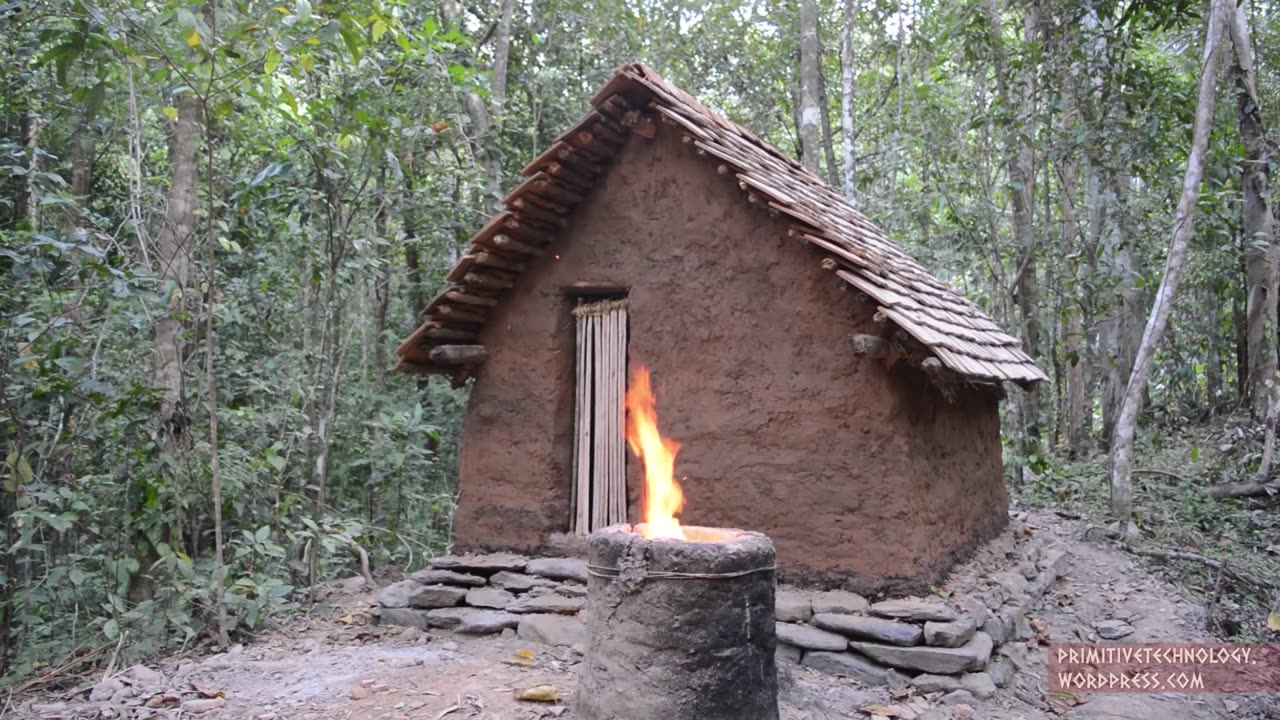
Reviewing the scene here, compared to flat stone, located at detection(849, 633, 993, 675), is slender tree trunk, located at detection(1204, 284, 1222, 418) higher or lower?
higher

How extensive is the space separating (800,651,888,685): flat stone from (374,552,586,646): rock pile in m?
1.57

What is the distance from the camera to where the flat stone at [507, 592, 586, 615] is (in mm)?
Answer: 5965

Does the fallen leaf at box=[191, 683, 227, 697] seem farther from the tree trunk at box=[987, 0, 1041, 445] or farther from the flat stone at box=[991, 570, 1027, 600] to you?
the tree trunk at box=[987, 0, 1041, 445]

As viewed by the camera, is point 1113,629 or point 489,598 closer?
point 489,598

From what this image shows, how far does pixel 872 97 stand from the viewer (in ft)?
58.0

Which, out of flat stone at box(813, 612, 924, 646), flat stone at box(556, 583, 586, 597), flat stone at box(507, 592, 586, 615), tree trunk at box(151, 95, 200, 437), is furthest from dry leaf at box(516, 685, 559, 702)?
tree trunk at box(151, 95, 200, 437)

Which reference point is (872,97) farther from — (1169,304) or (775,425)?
(775,425)

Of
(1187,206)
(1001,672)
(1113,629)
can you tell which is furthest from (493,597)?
(1187,206)

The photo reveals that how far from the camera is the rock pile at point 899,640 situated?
16.4ft

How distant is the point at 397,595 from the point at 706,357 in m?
2.95

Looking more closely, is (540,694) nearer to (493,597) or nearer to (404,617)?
(493,597)

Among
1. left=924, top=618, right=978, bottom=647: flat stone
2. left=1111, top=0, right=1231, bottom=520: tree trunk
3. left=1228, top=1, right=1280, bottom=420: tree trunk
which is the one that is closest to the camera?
left=924, top=618, right=978, bottom=647: flat stone

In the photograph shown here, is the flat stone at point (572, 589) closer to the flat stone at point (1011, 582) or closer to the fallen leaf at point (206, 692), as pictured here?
the fallen leaf at point (206, 692)

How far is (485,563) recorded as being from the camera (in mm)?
6426
